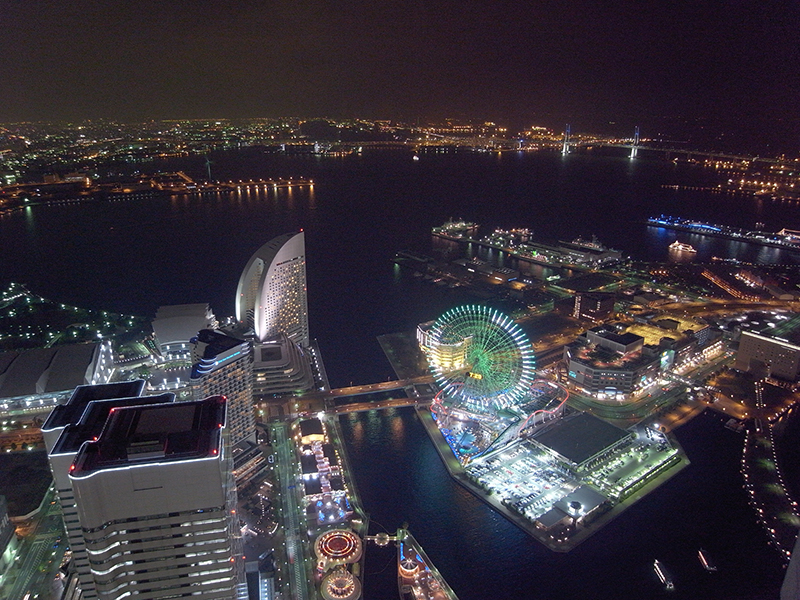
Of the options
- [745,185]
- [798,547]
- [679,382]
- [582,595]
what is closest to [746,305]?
[679,382]

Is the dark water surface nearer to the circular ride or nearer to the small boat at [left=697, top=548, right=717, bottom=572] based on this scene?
the small boat at [left=697, top=548, right=717, bottom=572]

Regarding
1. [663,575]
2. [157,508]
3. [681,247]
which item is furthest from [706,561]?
[681,247]

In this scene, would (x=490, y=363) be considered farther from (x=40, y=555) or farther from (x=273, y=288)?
(x=40, y=555)

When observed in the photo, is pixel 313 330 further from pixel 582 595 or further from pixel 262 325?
pixel 582 595

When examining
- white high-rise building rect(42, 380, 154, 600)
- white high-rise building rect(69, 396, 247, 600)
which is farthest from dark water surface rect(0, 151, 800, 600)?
white high-rise building rect(42, 380, 154, 600)

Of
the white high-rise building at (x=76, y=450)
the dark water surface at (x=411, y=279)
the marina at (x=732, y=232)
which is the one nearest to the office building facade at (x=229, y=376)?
the dark water surface at (x=411, y=279)

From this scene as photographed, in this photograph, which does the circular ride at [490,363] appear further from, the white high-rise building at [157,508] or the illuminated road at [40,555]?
the illuminated road at [40,555]
